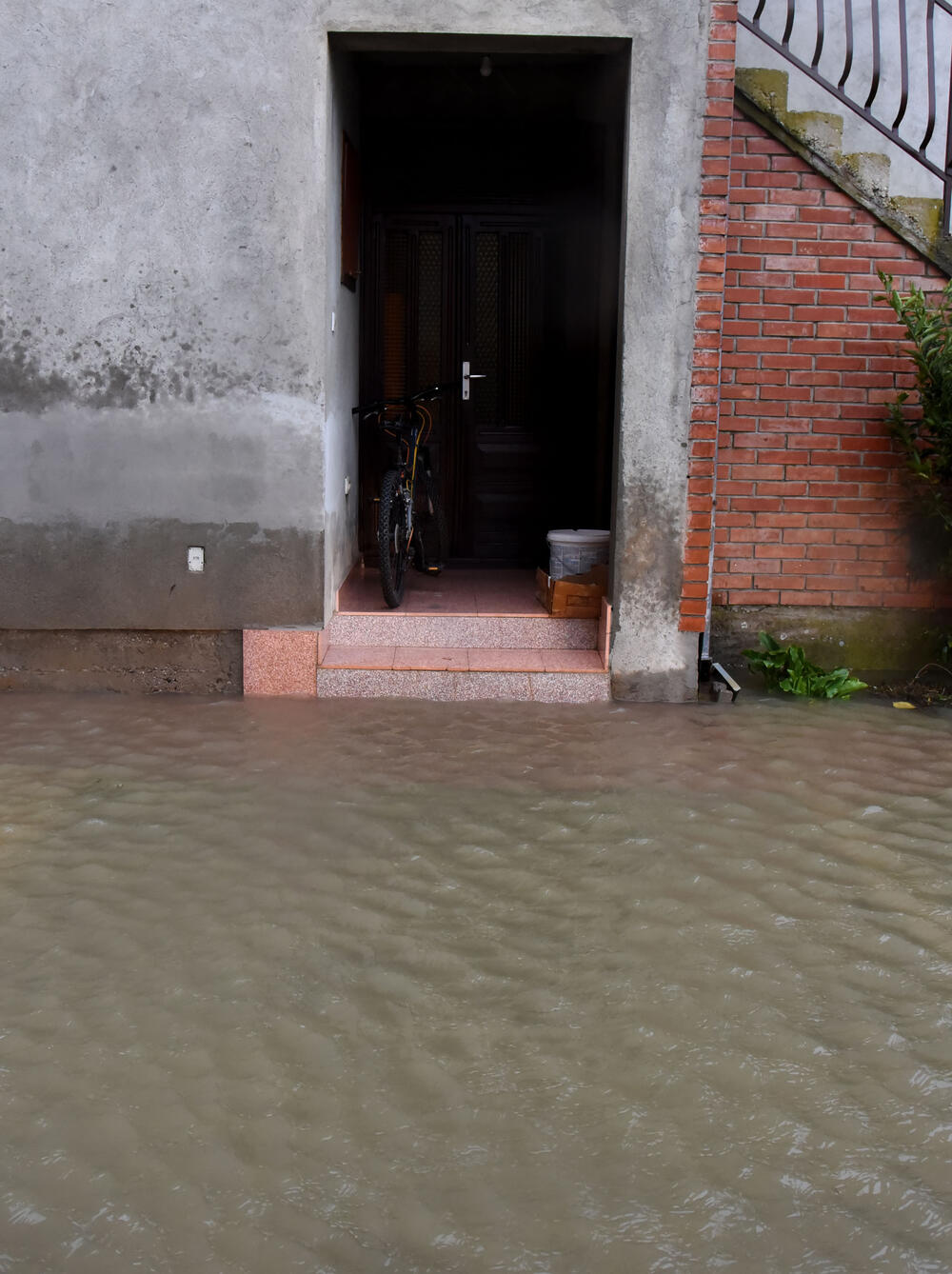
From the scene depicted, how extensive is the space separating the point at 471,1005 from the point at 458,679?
9.03ft

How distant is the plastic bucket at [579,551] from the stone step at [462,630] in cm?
33

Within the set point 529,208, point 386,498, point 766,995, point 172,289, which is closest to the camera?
point 766,995

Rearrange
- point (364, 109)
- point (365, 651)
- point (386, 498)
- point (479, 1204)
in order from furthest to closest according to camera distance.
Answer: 1. point (364, 109)
2. point (386, 498)
3. point (365, 651)
4. point (479, 1204)

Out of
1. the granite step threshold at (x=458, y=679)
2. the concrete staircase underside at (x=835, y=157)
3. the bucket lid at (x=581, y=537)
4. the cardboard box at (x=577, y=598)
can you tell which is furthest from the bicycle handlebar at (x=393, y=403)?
the concrete staircase underside at (x=835, y=157)

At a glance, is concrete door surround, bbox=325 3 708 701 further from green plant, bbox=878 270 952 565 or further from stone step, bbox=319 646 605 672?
green plant, bbox=878 270 952 565

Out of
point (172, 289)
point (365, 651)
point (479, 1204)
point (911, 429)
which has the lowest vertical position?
point (479, 1204)

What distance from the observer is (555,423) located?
320 inches

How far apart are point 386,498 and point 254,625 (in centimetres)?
103

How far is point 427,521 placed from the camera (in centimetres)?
771

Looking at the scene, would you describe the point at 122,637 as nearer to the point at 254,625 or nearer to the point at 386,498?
the point at 254,625

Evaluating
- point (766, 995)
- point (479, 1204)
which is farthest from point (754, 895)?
point (479, 1204)

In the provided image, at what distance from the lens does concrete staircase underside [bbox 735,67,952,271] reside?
568 cm

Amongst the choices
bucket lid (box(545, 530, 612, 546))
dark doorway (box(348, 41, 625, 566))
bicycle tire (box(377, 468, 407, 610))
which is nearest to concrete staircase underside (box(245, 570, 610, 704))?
bicycle tire (box(377, 468, 407, 610))

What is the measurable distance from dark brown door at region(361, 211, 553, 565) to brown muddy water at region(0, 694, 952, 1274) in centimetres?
347
